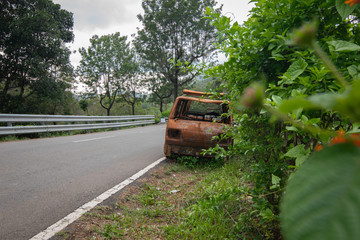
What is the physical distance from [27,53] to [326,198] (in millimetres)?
21178

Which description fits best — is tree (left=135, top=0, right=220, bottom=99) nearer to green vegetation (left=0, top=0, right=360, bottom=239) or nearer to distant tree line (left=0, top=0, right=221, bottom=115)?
distant tree line (left=0, top=0, right=221, bottom=115)

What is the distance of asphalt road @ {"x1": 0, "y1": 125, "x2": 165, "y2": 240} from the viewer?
2.74 meters

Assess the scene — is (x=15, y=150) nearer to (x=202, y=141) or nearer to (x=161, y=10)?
(x=202, y=141)

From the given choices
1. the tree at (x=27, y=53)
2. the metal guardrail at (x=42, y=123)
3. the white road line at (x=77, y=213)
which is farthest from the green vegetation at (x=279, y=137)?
the tree at (x=27, y=53)

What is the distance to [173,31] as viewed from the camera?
1101 inches

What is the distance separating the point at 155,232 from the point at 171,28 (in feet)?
93.2

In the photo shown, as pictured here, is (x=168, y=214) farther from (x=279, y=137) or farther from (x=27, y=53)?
(x=27, y=53)

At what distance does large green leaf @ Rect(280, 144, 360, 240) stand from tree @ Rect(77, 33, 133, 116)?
34.5m

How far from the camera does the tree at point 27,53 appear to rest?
53.6 feet

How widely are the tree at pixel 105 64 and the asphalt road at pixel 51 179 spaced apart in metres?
28.2

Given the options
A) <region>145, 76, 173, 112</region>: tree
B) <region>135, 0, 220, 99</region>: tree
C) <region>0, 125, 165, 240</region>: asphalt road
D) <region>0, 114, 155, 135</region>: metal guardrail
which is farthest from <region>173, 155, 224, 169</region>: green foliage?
<region>145, 76, 173, 112</region>: tree

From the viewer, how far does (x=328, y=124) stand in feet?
4.10

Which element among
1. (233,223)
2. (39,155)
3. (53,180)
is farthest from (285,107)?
(39,155)

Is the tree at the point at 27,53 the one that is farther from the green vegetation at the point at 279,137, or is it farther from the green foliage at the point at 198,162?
the green vegetation at the point at 279,137
